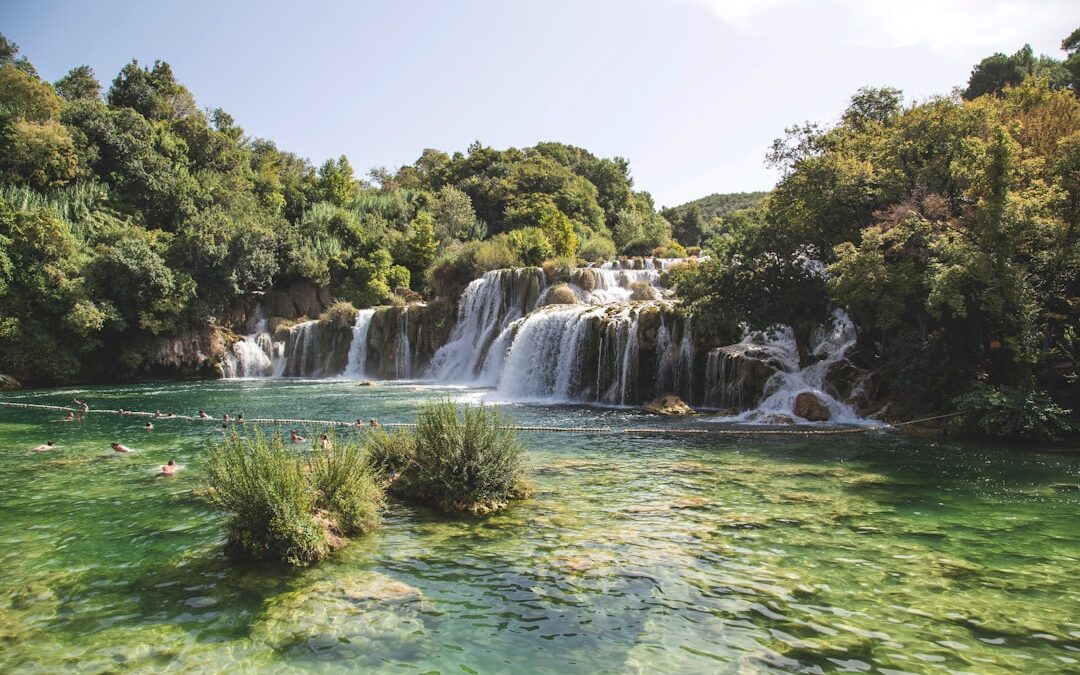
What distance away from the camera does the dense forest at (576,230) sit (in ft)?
46.0

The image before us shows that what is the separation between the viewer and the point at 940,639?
16.0ft

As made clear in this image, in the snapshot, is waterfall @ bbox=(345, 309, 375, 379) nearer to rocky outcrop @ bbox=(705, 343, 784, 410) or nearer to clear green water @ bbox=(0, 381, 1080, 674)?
rocky outcrop @ bbox=(705, 343, 784, 410)

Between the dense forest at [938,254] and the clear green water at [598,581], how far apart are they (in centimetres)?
416

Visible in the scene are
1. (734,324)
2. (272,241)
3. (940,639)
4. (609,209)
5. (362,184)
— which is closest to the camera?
(940,639)

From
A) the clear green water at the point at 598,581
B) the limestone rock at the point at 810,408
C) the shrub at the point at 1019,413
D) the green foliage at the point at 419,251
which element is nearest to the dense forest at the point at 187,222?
the green foliage at the point at 419,251

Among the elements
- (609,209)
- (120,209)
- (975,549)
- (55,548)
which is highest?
(609,209)

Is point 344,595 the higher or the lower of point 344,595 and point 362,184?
the lower

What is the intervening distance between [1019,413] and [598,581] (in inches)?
479

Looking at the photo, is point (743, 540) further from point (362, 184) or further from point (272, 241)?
point (362, 184)

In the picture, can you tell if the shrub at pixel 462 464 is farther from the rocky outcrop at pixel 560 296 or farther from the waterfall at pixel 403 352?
the waterfall at pixel 403 352

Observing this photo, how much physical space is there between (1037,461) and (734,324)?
9.68m

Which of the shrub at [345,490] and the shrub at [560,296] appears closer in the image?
the shrub at [345,490]

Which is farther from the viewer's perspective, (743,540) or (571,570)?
(743,540)

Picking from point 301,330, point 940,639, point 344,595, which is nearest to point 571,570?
point 344,595
